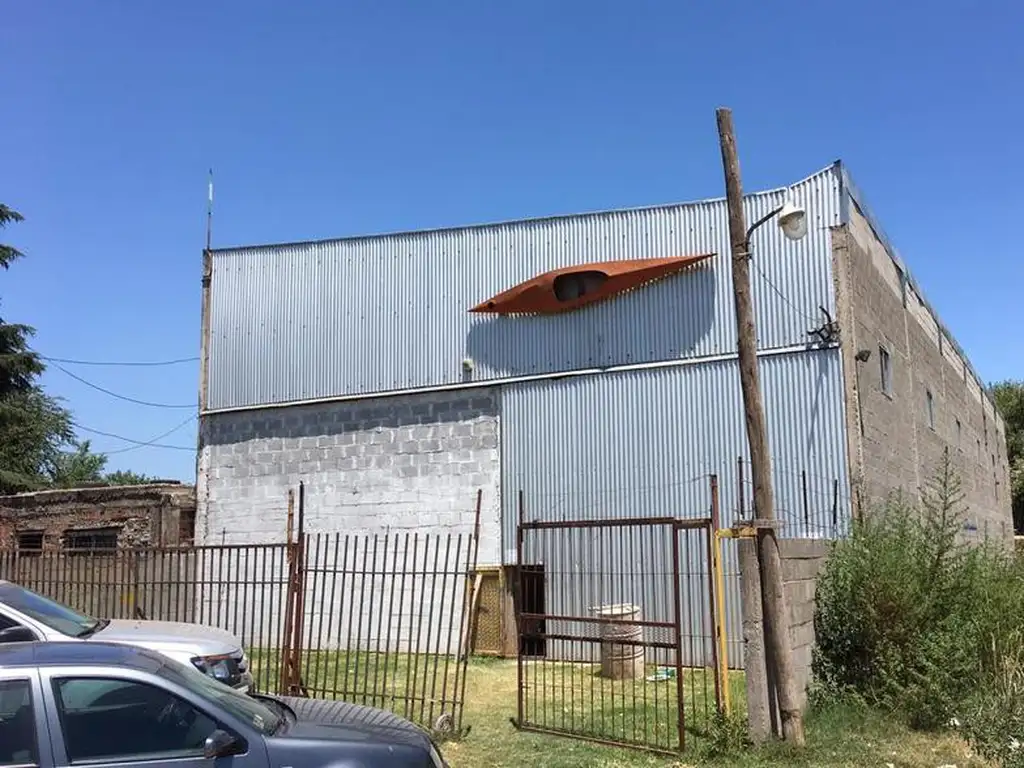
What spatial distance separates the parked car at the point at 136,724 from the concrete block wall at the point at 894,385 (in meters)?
10.7

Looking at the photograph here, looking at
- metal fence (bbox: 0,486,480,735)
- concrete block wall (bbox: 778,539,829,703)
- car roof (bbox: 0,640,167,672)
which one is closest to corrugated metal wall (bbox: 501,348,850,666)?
metal fence (bbox: 0,486,480,735)

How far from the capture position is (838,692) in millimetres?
10125

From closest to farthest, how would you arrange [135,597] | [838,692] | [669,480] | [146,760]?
[146,760] → [838,692] → [135,597] → [669,480]

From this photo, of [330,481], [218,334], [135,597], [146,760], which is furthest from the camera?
[218,334]

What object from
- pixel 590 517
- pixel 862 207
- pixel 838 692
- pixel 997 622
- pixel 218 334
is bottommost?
pixel 838 692

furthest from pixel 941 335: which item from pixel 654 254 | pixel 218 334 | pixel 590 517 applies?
pixel 218 334

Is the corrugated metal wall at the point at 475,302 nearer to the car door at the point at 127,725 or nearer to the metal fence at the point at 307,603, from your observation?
the metal fence at the point at 307,603

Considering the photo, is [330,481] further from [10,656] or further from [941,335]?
[941,335]

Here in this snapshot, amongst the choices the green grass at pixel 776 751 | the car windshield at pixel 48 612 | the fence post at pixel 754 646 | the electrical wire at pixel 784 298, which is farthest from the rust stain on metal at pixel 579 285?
the car windshield at pixel 48 612

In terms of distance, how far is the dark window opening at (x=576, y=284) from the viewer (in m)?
16.4

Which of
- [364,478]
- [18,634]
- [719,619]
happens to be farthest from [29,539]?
[719,619]

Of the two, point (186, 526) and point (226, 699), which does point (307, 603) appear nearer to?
point (186, 526)

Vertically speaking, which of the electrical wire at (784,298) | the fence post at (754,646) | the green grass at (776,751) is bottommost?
the green grass at (776,751)

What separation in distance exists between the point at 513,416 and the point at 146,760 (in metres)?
12.5
